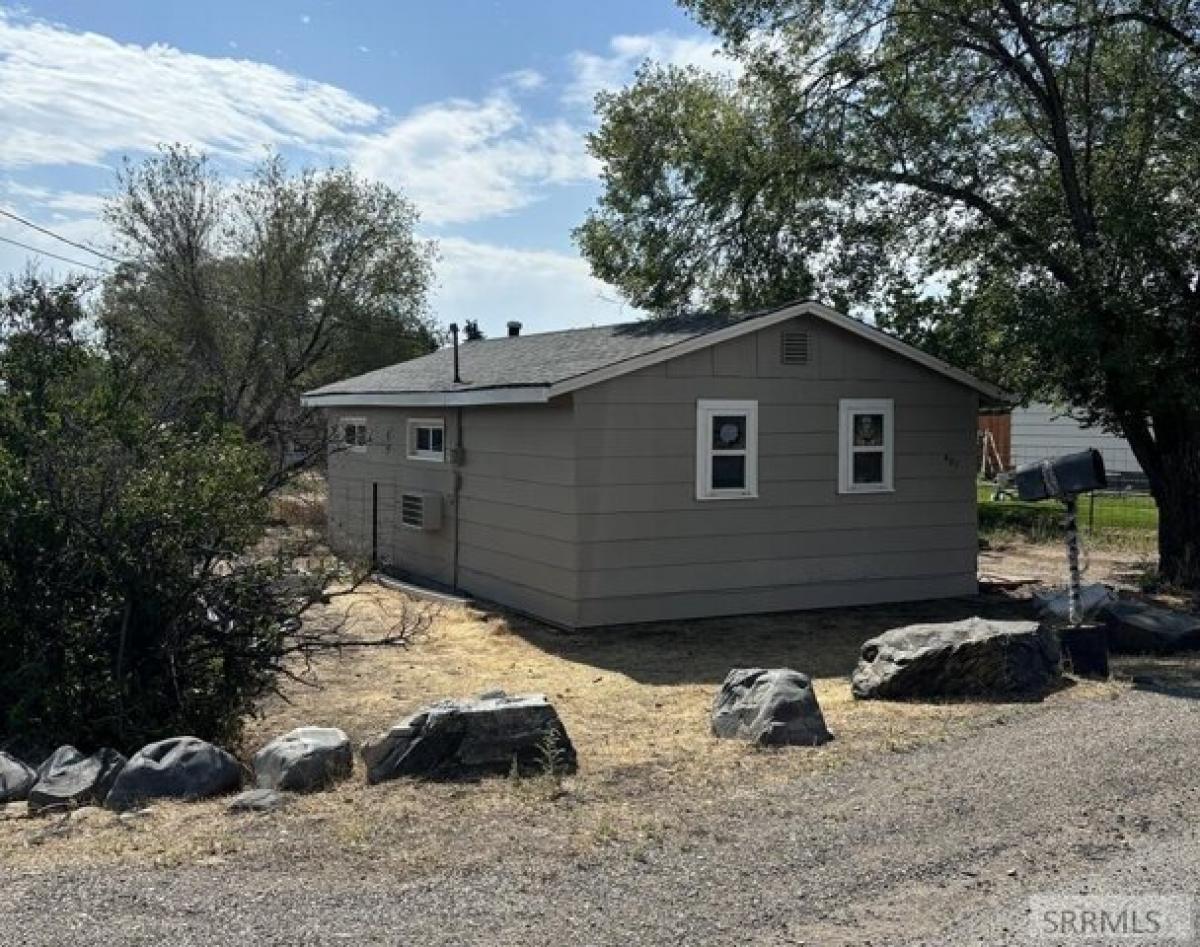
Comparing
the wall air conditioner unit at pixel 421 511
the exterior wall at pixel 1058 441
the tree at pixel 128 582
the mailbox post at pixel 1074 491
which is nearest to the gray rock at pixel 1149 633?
the mailbox post at pixel 1074 491

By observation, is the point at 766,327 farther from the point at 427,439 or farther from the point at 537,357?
the point at 427,439

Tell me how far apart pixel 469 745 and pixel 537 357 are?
309 inches

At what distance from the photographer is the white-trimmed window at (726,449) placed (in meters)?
10.9

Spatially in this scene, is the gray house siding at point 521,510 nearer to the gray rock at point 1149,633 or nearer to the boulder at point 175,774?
the gray rock at point 1149,633

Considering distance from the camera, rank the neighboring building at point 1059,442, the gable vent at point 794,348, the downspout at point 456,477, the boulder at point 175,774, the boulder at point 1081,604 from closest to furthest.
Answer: the boulder at point 175,774 → the boulder at point 1081,604 → the gable vent at point 794,348 → the downspout at point 456,477 → the neighboring building at point 1059,442

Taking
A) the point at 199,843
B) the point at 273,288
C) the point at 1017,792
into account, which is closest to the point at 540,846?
the point at 199,843

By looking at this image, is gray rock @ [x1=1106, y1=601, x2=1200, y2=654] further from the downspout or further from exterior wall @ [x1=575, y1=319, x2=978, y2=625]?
the downspout

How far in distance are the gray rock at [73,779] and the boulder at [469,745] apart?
1.26 meters

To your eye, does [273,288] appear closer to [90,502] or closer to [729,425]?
[729,425]

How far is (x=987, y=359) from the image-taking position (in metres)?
13.5

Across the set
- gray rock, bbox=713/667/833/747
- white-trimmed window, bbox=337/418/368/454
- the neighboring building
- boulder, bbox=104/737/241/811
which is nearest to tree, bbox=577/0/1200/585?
white-trimmed window, bbox=337/418/368/454

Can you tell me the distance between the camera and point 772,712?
6148mm

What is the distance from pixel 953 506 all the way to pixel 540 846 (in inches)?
359

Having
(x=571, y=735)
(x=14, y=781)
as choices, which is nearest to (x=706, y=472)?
(x=571, y=735)
